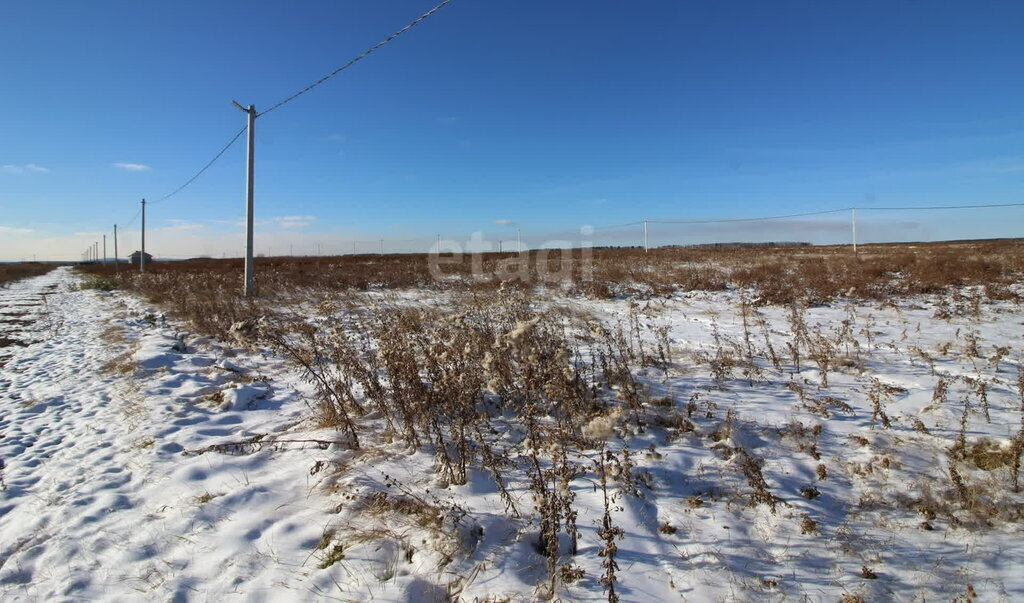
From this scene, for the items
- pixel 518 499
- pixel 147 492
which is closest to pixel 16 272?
pixel 147 492

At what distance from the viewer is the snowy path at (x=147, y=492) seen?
2.27m

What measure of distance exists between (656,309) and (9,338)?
41.8 feet

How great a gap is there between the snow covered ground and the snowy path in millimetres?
16

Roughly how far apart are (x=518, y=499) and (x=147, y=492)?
258 cm

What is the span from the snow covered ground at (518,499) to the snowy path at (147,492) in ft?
0.05

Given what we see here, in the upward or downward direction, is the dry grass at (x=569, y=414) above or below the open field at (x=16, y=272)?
below

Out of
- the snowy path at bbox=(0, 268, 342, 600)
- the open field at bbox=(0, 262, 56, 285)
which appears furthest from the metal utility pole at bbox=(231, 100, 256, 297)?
the open field at bbox=(0, 262, 56, 285)

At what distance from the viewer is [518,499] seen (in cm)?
277

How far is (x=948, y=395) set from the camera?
4.04 metres

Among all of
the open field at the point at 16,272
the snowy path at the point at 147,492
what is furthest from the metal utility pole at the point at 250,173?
the open field at the point at 16,272

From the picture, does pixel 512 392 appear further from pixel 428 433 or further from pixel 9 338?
pixel 9 338

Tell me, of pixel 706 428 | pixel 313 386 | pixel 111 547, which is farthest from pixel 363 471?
pixel 706 428

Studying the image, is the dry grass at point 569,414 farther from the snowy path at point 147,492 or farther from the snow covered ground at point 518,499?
the snowy path at point 147,492

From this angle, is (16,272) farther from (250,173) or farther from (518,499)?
(518,499)
